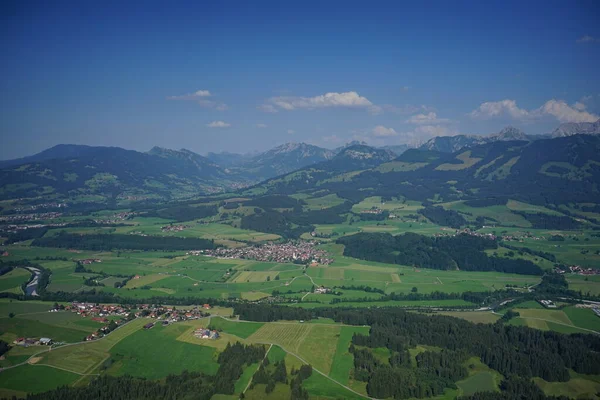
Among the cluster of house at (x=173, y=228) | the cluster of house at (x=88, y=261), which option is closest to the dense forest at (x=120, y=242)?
the cluster of house at (x=173, y=228)

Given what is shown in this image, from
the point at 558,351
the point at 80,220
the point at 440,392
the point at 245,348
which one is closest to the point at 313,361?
the point at 245,348

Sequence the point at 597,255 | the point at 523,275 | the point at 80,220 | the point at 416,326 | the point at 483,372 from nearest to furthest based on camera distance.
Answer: the point at 483,372, the point at 416,326, the point at 523,275, the point at 597,255, the point at 80,220

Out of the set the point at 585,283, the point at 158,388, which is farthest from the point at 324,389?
the point at 585,283

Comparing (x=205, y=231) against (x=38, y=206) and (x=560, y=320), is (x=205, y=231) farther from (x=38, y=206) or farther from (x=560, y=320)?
(x=560, y=320)

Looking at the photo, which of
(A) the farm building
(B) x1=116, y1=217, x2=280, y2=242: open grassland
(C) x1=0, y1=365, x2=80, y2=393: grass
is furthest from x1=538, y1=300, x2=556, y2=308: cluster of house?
(B) x1=116, y1=217, x2=280, y2=242: open grassland

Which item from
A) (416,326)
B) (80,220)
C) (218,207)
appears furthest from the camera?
(218,207)

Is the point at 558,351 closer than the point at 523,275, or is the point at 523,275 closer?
the point at 558,351

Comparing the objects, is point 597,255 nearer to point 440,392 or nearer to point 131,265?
point 440,392
